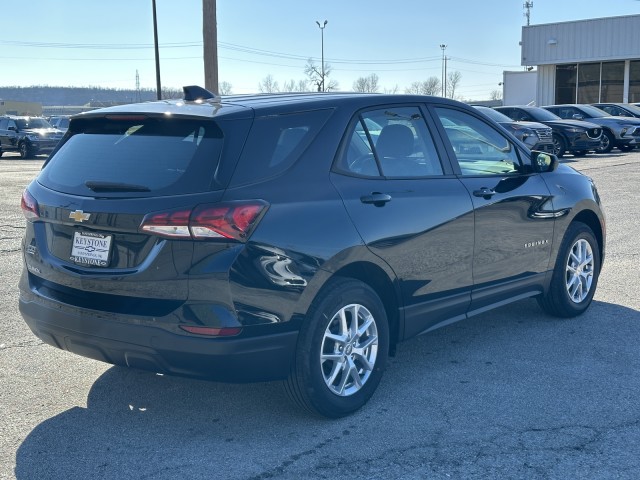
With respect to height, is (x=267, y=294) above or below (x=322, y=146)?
below

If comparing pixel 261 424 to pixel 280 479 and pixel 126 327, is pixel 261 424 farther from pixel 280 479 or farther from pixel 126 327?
pixel 126 327

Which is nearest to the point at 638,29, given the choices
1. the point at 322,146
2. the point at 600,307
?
the point at 600,307

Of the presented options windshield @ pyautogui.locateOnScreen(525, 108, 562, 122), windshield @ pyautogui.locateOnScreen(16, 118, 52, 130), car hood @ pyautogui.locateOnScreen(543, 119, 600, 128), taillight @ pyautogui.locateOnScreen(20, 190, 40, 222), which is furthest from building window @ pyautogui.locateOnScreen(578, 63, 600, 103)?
taillight @ pyautogui.locateOnScreen(20, 190, 40, 222)

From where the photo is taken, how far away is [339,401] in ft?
14.4

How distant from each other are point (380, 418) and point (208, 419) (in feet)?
3.13

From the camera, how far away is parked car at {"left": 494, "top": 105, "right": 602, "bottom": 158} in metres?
24.0

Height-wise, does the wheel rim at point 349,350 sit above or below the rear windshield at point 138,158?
below

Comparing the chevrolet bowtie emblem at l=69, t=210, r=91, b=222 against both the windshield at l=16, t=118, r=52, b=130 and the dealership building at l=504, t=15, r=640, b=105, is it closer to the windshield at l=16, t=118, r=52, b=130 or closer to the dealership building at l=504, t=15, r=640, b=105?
the windshield at l=16, t=118, r=52, b=130

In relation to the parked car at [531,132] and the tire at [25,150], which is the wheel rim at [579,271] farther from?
the tire at [25,150]

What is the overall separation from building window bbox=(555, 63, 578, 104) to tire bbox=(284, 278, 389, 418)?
4545 centimetres

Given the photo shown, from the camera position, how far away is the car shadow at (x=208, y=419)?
153 inches

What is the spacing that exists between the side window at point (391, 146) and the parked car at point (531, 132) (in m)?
16.4

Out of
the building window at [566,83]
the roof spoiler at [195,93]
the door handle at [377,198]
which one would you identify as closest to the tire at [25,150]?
the roof spoiler at [195,93]

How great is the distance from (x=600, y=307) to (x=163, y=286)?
4.26 metres
